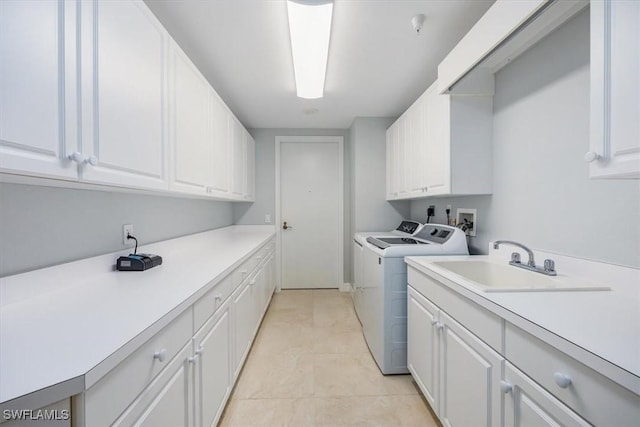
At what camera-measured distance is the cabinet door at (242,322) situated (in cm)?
174

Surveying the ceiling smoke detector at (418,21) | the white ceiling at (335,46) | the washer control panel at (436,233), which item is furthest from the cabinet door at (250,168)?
the ceiling smoke detector at (418,21)

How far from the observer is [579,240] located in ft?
4.03

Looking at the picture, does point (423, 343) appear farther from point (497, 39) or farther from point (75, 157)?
point (75, 157)

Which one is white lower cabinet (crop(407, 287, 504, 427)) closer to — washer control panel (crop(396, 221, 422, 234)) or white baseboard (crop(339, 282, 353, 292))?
washer control panel (crop(396, 221, 422, 234))

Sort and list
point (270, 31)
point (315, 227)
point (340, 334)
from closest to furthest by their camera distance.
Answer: point (270, 31)
point (340, 334)
point (315, 227)

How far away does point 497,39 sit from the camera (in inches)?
47.7

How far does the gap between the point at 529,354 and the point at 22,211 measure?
1.83 metres

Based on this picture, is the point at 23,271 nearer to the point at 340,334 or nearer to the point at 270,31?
the point at 270,31

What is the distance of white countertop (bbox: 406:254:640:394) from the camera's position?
61 cm

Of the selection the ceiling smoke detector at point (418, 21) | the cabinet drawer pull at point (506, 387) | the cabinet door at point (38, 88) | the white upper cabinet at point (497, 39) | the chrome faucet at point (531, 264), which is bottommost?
the cabinet drawer pull at point (506, 387)

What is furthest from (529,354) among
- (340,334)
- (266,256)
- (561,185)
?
(266,256)

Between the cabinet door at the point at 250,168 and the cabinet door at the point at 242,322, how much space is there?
1.48 m

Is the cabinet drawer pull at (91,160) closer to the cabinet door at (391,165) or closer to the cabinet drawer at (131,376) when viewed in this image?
the cabinet drawer at (131,376)

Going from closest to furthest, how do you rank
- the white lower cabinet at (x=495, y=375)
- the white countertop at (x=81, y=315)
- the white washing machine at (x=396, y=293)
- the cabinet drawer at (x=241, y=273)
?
the white countertop at (x=81, y=315) < the white lower cabinet at (x=495, y=375) < the cabinet drawer at (x=241, y=273) < the white washing machine at (x=396, y=293)
